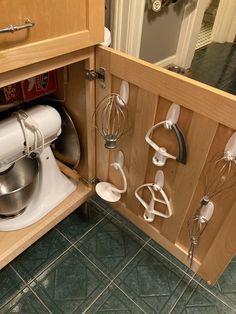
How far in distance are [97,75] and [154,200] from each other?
45cm

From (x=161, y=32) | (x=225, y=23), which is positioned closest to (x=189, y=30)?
(x=161, y=32)

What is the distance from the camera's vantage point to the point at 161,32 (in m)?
1.97

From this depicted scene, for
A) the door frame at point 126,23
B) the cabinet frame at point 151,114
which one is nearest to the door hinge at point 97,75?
the cabinet frame at point 151,114

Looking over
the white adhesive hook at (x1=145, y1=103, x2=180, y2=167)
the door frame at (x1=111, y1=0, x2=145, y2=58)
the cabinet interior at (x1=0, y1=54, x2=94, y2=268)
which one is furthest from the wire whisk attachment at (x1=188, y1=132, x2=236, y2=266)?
the door frame at (x1=111, y1=0, x2=145, y2=58)

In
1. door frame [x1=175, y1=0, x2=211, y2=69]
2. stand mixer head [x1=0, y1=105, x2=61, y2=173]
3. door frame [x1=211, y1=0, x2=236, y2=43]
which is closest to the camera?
stand mixer head [x1=0, y1=105, x2=61, y2=173]

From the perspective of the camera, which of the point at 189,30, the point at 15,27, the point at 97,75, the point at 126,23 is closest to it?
the point at 15,27

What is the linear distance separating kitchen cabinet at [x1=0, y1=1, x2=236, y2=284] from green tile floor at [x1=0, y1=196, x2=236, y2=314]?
0.09 meters

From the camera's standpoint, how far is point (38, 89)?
871mm

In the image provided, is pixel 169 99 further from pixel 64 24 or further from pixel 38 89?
pixel 38 89

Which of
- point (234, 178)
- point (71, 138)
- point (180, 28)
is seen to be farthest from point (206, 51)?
point (234, 178)

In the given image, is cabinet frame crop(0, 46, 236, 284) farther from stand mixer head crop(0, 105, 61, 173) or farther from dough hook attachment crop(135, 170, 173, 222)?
stand mixer head crop(0, 105, 61, 173)

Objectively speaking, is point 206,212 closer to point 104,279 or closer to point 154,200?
point 154,200

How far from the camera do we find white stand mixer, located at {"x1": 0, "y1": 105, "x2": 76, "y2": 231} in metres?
0.73

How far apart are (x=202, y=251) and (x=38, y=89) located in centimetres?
79
